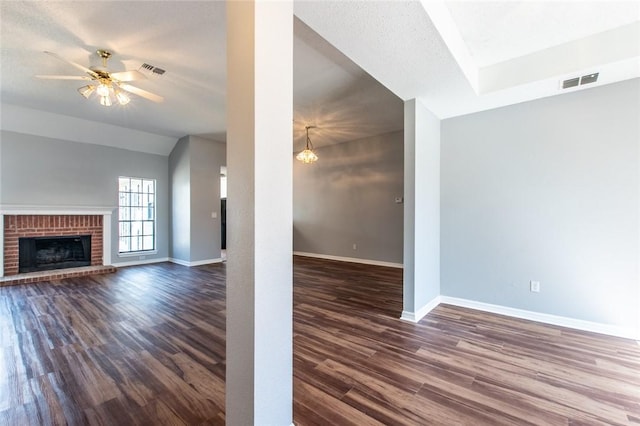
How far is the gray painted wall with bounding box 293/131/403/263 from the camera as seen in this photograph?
6098mm

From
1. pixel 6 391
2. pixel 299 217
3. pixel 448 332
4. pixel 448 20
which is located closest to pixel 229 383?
pixel 6 391

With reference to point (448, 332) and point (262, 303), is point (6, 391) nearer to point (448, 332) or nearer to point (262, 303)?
point (262, 303)

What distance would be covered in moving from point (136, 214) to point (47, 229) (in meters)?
1.59

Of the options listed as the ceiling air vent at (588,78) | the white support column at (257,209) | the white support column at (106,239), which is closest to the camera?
the white support column at (257,209)

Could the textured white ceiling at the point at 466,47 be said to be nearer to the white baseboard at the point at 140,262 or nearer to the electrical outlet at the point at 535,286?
the electrical outlet at the point at 535,286

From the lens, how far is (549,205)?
3061 millimetres

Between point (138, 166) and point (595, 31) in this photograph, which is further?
point (138, 166)

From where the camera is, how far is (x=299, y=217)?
312 inches

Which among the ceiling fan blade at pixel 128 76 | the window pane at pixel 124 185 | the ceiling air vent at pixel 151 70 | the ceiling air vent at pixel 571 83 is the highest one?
the ceiling air vent at pixel 151 70

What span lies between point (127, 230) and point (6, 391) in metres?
5.35

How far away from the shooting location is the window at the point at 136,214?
255 inches

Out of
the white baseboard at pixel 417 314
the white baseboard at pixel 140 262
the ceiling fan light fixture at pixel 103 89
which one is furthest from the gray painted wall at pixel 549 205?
the white baseboard at pixel 140 262

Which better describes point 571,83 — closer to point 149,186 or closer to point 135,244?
point 149,186

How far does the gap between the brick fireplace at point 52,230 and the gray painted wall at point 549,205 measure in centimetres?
694
